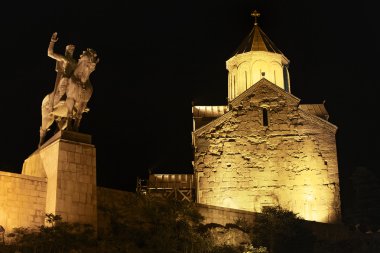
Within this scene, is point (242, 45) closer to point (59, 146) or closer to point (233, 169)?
point (233, 169)

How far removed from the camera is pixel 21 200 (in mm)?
14609

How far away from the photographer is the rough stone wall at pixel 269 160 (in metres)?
26.4

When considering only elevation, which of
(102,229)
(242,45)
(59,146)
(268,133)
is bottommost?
(102,229)

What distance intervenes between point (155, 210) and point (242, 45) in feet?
52.1

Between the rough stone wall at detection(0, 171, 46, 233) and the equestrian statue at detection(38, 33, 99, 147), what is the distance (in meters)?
1.59

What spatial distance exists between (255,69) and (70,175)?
17328 millimetres

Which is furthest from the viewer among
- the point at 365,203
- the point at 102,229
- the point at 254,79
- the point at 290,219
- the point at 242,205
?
the point at 365,203

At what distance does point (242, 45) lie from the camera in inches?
1250

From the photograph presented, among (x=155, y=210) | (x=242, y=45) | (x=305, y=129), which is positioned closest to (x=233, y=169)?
(x=305, y=129)

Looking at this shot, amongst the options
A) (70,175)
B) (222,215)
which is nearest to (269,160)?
(222,215)

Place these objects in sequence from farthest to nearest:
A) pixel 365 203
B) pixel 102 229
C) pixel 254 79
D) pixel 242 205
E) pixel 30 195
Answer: pixel 365 203 → pixel 254 79 → pixel 242 205 → pixel 102 229 → pixel 30 195

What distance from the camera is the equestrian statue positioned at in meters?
15.5

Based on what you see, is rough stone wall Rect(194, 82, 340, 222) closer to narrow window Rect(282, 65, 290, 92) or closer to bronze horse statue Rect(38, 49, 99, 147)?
narrow window Rect(282, 65, 290, 92)

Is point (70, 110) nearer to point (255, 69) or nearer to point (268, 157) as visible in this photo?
point (268, 157)
